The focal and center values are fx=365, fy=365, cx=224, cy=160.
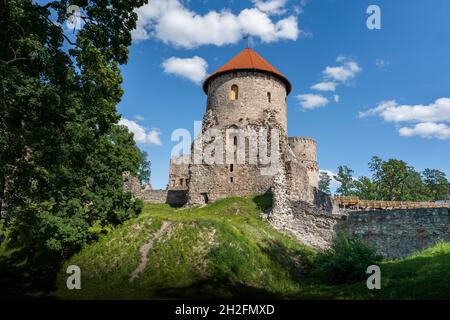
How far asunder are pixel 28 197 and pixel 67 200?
11.0 feet

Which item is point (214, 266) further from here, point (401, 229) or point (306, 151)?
point (306, 151)

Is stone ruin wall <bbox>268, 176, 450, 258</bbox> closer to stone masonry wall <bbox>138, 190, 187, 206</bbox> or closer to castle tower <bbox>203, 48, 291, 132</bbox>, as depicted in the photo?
castle tower <bbox>203, 48, 291, 132</bbox>

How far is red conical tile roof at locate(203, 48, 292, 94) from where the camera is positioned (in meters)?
28.2

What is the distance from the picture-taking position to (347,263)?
1396 cm

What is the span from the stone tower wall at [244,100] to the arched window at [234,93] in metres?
0.17

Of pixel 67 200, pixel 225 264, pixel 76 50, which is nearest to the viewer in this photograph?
pixel 76 50

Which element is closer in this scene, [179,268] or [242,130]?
[179,268]

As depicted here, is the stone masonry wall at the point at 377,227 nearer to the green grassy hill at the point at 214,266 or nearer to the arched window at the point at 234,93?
the green grassy hill at the point at 214,266

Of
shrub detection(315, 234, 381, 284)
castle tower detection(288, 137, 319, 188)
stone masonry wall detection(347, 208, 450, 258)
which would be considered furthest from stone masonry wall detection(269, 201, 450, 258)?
castle tower detection(288, 137, 319, 188)

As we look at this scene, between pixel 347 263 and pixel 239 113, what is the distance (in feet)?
51.8

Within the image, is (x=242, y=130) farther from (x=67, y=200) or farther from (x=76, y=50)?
(x=76, y=50)

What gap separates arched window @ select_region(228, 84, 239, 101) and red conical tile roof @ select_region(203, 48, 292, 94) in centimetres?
138
